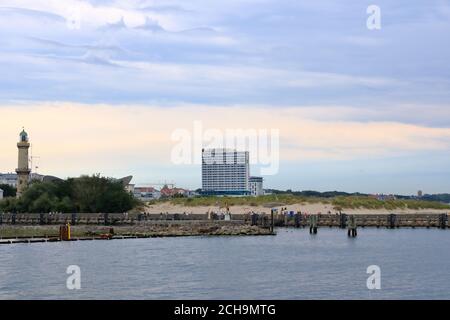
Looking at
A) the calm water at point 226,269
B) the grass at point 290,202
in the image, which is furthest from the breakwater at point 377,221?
the grass at point 290,202

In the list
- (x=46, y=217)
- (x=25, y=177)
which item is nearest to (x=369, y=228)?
(x=46, y=217)

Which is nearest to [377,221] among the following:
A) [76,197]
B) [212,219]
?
[212,219]

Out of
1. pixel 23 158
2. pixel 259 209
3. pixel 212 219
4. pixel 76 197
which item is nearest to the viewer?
pixel 212 219

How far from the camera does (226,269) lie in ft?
208

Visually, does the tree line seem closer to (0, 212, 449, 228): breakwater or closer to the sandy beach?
(0, 212, 449, 228): breakwater

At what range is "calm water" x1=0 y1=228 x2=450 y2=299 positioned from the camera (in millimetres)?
50125

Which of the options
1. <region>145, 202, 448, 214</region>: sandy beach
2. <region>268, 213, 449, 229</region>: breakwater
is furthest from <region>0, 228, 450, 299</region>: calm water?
<region>145, 202, 448, 214</region>: sandy beach

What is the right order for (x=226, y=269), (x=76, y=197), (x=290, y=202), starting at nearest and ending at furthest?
(x=226, y=269) → (x=76, y=197) → (x=290, y=202)

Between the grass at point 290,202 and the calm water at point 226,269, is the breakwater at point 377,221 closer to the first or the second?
the calm water at point 226,269

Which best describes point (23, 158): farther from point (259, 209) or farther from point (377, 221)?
point (377, 221)
